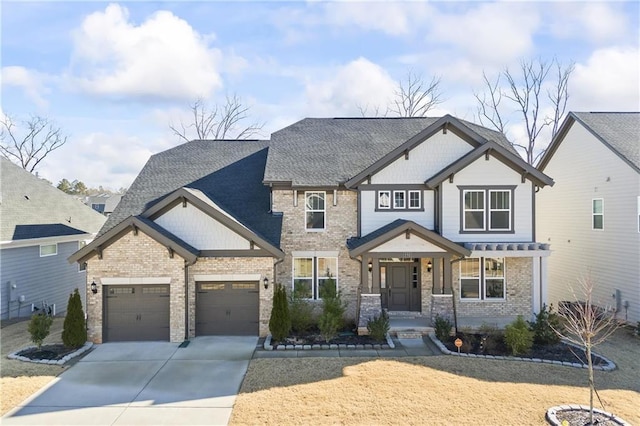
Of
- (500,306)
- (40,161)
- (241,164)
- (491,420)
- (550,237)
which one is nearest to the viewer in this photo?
(491,420)

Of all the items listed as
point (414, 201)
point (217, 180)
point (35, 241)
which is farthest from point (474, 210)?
point (35, 241)

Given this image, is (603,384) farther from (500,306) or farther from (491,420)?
(500,306)

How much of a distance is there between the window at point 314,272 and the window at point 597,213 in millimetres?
11708

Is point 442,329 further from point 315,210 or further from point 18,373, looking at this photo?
point 18,373

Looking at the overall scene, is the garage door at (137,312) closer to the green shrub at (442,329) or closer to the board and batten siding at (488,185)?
the green shrub at (442,329)

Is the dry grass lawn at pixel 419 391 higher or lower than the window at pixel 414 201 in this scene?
lower

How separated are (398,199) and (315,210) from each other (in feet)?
11.1

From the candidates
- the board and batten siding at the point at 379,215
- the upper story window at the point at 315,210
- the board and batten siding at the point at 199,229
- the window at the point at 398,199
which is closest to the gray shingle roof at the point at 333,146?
the upper story window at the point at 315,210

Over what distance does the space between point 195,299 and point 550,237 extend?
59.0ft

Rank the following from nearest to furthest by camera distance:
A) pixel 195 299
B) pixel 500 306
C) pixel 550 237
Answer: pixel 195 299, pixel 500 306, pixel 550 237

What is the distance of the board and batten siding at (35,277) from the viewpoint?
1614 cm

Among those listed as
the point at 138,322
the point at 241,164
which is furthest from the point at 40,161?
the point at 138,322

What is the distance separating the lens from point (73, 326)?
12438 mm

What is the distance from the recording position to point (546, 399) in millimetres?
9023
